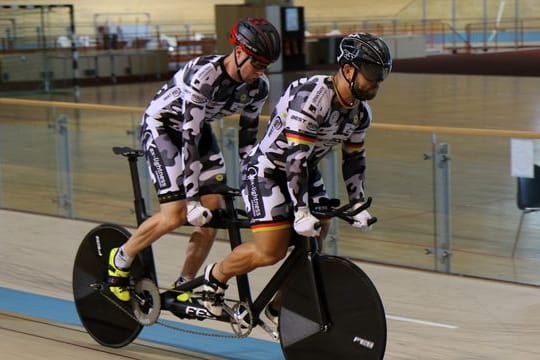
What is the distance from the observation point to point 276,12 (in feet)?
96.8

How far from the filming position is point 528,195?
6.82 meters

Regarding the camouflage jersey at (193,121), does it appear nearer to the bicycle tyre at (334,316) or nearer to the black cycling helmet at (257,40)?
the black cycling helmet at (257,40)

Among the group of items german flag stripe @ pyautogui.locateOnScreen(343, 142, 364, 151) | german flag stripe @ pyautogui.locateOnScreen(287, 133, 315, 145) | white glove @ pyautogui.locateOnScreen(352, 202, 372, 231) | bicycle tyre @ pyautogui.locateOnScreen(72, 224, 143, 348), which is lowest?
bicycle tyre @ pyautogui.locateOnScreen(72, 224, 143, 348)

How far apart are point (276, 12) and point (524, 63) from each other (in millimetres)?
7091

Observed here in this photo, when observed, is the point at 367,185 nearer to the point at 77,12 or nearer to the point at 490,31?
the point at 490,31

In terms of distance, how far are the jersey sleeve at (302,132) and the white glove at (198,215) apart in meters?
0.54

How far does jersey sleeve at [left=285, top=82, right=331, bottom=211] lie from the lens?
425 centimetres

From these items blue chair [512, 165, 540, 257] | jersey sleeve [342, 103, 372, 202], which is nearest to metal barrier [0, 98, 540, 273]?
blue chair [512, 165, 540, 257]

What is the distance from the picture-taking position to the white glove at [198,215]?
4.69 meters

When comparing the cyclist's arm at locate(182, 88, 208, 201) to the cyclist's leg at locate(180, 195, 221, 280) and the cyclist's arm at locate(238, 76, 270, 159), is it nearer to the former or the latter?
the cyclist's arm at locate(238, 76, 270, 159)

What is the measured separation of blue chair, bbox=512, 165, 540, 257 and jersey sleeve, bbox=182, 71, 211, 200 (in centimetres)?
275

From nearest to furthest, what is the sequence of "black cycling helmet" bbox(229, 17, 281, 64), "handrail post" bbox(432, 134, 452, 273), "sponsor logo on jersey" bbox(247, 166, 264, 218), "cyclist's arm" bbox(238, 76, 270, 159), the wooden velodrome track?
"sponsor logo on jersey" bbox(247, 166, 264, 218) < "black cycling helmet" bbox(229, 17, 281, 64) < "cyclist's arm" bbox(238, 76, 270, 159) < the wooden velodrome track < "handrail post" bbox(432, 134, 452, 273)

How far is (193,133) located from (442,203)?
2797 mm

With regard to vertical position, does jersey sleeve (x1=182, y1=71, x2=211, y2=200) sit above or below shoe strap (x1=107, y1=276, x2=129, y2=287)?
above
